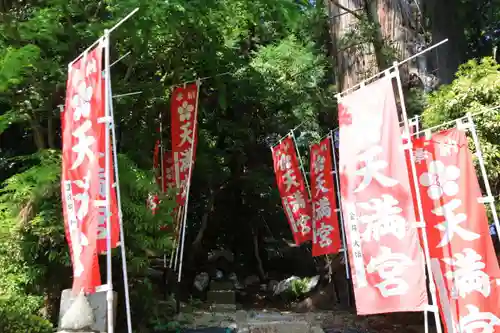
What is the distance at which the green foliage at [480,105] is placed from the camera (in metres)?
6.65

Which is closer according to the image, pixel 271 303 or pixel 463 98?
pixel 463 98

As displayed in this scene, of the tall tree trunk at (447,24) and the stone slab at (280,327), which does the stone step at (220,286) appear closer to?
the stone slab at (280,327)

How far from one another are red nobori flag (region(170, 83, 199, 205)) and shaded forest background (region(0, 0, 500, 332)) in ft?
2.22

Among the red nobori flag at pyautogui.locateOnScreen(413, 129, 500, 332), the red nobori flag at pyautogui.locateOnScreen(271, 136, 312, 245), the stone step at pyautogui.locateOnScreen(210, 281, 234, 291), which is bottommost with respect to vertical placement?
the stone step at pyautogui.locateOnScreen(210, 281, 234, 291)

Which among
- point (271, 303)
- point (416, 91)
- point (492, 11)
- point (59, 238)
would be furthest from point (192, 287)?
point (492, 11)

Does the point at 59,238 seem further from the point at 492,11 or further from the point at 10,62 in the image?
the point at 492,11

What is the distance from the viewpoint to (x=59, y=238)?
6.65 m

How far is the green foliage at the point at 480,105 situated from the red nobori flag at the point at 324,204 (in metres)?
2.51

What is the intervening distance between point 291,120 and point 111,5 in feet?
23.9

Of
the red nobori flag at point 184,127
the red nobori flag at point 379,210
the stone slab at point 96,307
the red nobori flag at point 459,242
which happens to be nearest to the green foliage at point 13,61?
the red nobori flag at point 184,127

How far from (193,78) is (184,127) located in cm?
169

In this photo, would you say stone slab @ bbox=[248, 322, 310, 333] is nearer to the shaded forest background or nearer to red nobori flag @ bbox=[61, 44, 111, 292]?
the shaded forest background

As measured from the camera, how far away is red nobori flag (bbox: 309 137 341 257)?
915 cm

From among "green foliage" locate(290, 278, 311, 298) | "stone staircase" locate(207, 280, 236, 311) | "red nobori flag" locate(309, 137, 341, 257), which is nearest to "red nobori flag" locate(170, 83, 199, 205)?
"red nobori flag" locate(309, 137, 341, 257)
